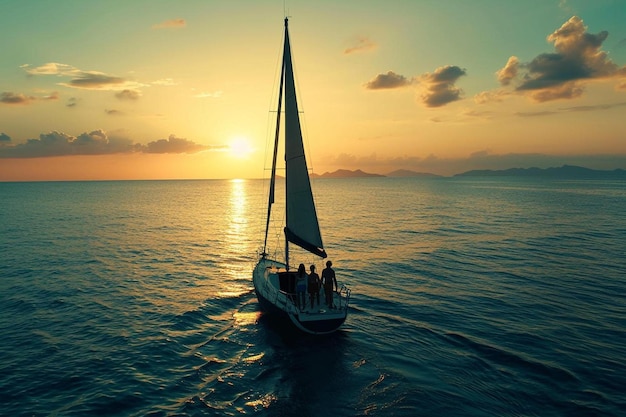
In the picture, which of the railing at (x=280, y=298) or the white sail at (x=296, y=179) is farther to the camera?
the white sail at (x=296, y=179)

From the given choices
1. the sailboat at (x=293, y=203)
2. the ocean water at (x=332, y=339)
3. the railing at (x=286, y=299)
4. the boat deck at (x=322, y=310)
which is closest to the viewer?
the ocean water at (x=332, y=339)

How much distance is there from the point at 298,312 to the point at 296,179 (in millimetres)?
8367

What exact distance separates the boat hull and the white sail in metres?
3.51

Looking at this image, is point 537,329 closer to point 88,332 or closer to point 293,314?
point 293,314

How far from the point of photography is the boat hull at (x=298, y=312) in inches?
741

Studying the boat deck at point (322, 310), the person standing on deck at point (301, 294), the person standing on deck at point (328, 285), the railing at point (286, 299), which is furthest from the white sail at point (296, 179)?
the railing at point (286, 299)

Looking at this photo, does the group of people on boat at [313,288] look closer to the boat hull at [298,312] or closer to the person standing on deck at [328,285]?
the person standing on deck at [328,285]

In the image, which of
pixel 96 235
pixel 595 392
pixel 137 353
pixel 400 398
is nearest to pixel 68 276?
pixel 137 353

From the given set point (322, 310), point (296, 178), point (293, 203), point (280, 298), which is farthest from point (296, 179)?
point (322, 310)

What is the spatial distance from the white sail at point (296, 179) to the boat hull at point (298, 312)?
3.51 m

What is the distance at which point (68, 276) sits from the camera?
112ft

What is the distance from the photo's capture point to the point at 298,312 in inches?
747

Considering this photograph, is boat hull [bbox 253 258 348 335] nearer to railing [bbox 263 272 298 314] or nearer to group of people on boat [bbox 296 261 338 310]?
railing [bbox 263 272 298 314]

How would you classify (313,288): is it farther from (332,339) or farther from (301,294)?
(332,339)
